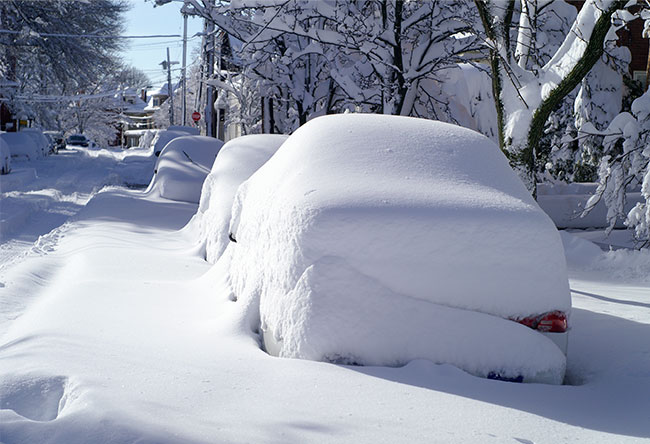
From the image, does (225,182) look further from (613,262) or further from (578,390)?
(613,262)

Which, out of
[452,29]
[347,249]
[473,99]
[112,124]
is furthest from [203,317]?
[112,124]

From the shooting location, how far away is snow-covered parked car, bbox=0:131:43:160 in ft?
97.8

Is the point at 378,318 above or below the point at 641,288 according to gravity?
above

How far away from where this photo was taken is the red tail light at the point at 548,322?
3.79 metres

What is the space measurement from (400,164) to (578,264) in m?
6.38

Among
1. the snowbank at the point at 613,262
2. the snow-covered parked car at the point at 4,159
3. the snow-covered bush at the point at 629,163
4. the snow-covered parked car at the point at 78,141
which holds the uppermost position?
the snow-covered bush at the point at 629,163

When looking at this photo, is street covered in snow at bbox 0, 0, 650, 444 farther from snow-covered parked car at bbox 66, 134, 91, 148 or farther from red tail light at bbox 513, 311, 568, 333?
snow-covered parked car at bbox 66, 134, 91, 148

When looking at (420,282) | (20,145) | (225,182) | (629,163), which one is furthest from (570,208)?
(20,145)

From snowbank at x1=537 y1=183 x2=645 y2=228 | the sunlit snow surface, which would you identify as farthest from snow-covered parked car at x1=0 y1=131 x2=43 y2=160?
the sunlit snow surface

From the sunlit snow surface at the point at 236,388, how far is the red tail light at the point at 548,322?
34 centimetres

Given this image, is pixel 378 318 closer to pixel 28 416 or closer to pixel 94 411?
pixel 94 411

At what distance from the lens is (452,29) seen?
31.8ft

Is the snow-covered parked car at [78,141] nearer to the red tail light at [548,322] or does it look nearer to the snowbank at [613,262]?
the snowbank at [613,262]

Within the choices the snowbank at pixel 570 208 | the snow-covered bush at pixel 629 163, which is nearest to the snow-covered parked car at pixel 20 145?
the snowbank at pixel 570 208
